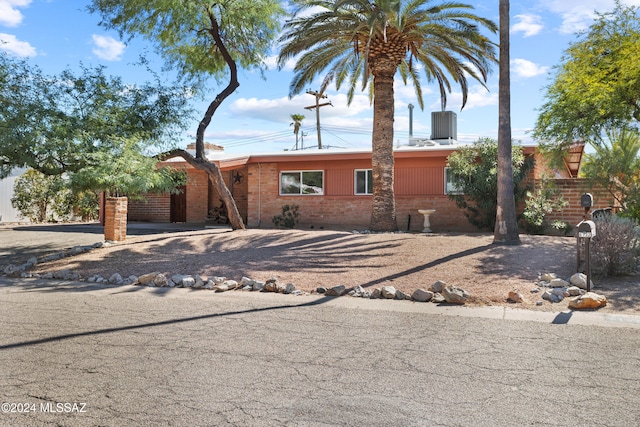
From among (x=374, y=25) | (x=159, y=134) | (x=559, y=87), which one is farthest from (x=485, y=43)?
(x=159, y=134)

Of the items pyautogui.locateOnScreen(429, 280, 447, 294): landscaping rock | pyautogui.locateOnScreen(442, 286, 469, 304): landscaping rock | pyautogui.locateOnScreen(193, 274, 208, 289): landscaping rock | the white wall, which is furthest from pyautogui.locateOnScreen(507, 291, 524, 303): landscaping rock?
the white wall

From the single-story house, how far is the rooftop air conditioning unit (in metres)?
0.98

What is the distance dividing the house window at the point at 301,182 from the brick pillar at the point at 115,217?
27.4ft

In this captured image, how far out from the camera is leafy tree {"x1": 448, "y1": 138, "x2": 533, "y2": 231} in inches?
643

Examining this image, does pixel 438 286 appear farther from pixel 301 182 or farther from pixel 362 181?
pixel 301 182

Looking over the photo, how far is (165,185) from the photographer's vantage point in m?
14.1

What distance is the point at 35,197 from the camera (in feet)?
84.6

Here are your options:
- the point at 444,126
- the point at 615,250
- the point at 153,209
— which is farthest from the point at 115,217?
the point at 444,126

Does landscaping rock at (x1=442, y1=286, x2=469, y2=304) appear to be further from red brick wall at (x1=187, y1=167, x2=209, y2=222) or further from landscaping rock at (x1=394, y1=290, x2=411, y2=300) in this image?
red brick wall at (x1=187, y1=167, x2=209, y2=222)

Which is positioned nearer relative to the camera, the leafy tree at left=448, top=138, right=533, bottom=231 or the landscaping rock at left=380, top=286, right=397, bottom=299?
the landscaping rock at left=380, top=286, right=397, bottom=299

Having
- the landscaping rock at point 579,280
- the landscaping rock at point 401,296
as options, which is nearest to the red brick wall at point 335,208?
the landscaping rock at point 579,280

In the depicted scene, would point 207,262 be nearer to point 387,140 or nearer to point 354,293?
point 354,293

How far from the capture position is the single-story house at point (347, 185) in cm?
1900

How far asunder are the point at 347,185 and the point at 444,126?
6.34 m
